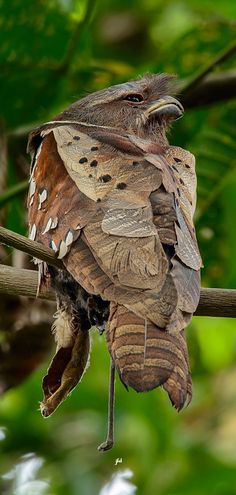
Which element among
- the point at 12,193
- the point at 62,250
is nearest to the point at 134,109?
the point at 12,193

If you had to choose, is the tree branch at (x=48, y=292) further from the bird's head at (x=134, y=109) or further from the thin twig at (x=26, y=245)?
the bird's head at (x=134, y=109)

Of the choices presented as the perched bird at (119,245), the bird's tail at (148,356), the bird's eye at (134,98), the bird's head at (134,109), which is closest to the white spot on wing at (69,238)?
the perched bird at (119,245)

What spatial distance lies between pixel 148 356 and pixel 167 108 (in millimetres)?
1650

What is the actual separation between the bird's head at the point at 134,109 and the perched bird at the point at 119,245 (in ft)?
0.07

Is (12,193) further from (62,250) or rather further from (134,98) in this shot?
(62,250)

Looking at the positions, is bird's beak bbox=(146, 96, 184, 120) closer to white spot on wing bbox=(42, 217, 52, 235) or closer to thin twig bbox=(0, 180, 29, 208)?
thin twig bbox=(0, 180, 29, 208)

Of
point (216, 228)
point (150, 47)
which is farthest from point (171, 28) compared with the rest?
point (216, 228)

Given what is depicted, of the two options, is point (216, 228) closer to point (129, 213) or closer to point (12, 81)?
point (12, 81)

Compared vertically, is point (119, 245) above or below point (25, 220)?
below

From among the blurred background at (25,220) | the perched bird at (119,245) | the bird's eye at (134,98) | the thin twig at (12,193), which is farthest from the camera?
the blurred background at (25,220)

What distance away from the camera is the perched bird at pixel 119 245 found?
3109mm

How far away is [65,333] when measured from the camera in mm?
3865

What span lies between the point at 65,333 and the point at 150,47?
14.9 feet

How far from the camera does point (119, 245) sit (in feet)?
11.0
